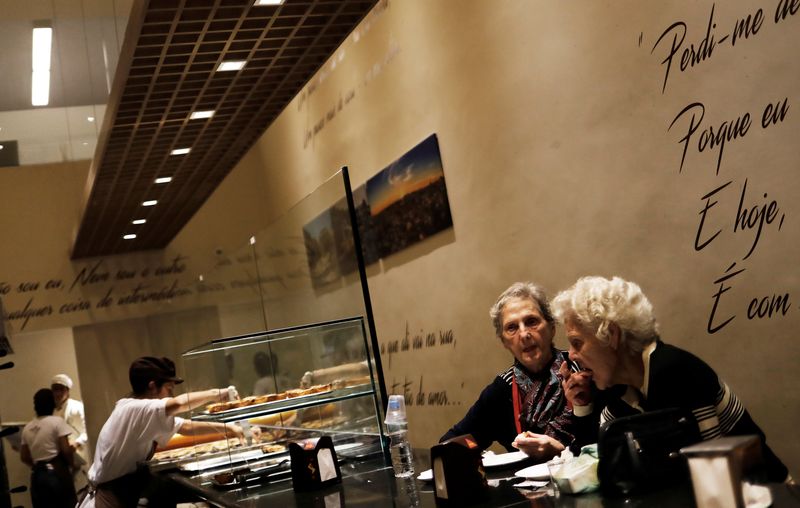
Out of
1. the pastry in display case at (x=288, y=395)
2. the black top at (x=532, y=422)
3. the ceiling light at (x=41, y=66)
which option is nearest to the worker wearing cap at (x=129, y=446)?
the pastry in display case at (x=288, y=395)

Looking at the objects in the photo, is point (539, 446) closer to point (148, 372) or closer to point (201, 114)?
point (148, 372)

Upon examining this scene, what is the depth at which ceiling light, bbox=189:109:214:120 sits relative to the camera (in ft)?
19.8

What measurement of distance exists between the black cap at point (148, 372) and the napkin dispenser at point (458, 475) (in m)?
3.19

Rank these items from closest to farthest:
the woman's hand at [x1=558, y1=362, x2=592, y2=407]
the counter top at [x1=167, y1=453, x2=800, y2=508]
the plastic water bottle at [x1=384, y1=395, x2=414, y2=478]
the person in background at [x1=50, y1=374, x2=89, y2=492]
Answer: the counter top at [x1=167, y1=453, x2=800, y2=508], the woman's hand at [x1=558, y1=362, x2=592, y2=407], the plastic water bottle at [x1=384, y1=395, x2=414, y2=478], the person in background at [x1=50, y1=374, x2=89, y2=492]

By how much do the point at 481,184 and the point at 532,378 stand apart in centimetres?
195

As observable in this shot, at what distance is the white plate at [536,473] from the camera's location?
2.50 metres

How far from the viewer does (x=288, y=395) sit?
12.6ft

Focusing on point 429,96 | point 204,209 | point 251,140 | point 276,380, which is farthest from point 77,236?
point 276,380

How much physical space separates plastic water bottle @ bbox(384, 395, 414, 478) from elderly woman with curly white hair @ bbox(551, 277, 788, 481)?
671mm

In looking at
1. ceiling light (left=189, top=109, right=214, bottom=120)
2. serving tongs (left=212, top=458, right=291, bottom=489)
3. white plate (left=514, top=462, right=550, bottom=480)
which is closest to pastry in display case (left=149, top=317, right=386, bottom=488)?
serving tongs (left=212, top=458, right=291, bottom=489)

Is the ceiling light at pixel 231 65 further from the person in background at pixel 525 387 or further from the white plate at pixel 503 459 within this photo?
the white plate at pixel 503 459

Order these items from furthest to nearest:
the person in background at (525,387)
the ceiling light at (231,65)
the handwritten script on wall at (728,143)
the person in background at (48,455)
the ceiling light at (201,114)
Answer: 1. the person in background at (48,455)
2. the ceiling light at (201,114)
3. the ceiling light at (231,65)
4. the person in background at (525,387)
5. the handwritten script on wall at (728,143)

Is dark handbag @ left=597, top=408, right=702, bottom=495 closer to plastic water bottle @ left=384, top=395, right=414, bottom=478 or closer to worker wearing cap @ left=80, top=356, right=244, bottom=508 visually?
plastic water bottle @ left=384, top=395, right=414, bottom=478

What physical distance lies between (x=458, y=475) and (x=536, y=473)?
302mm
